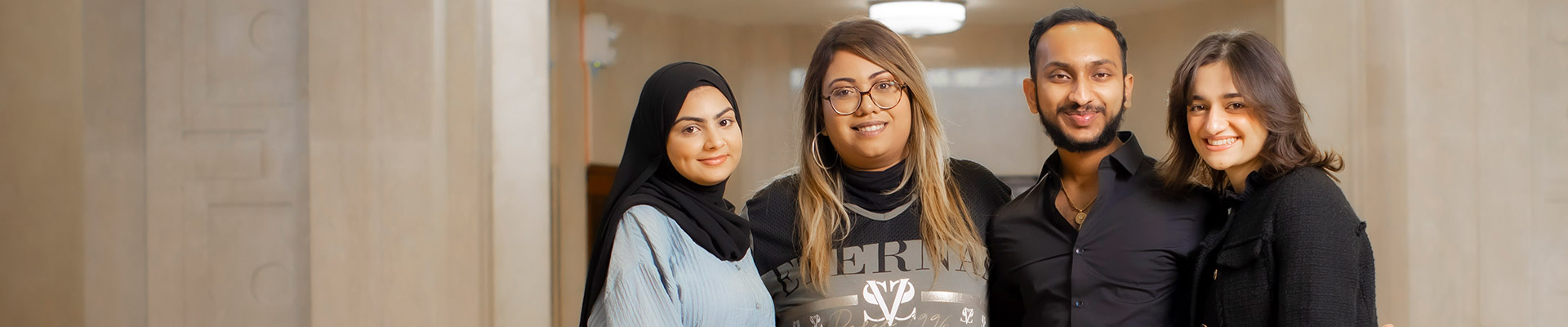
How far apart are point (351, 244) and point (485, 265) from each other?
408 millimetres

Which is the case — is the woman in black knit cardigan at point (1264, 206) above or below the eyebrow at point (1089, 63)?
below

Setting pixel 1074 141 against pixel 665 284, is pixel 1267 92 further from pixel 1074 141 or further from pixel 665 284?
pixel 665 284

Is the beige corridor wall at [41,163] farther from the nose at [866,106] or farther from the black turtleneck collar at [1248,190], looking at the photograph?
the black turtleneck collar at [1248,190]

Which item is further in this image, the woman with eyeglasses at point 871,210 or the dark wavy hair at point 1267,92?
the woman with eyeglasses at point 871,210

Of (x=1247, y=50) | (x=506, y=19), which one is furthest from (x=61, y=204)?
(x=1247, y=50)

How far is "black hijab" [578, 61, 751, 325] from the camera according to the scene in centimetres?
168

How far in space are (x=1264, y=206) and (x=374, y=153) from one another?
2.53 metres

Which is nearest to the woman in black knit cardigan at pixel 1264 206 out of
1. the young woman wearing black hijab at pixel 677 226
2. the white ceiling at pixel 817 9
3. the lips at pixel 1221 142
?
the lips at pixel 1221 142

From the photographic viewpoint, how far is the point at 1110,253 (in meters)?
1.86

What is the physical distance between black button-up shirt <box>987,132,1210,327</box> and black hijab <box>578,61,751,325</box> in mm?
565

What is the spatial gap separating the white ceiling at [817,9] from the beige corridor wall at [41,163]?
2629 millimetres

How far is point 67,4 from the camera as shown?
3.11 m

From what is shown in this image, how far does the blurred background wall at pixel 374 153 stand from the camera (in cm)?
306

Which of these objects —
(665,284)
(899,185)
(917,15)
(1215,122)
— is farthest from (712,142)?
(917,15)
